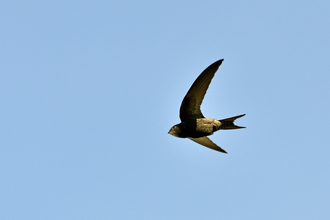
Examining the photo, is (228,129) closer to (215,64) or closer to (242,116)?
(242,116)

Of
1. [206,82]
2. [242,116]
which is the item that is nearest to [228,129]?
[242,116]

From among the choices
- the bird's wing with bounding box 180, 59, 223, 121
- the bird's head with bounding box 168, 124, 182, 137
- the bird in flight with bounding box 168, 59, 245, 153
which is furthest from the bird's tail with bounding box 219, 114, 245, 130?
the bird's head with bounding box 168, 124, 182, 137

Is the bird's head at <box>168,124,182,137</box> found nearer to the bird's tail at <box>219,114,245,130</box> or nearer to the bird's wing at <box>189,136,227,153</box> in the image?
the bird's tail at <box>219,114,245,130</box>

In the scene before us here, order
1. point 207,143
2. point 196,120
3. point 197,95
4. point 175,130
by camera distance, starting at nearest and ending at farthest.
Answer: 1. point 197,95
2. point 196,120
3. point 175,130
4. point 207,143

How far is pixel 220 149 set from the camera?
15125 mm

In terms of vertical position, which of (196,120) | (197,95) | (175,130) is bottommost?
(175,130)

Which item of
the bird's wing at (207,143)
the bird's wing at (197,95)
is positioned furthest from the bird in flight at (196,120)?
the bird's wing at (207,143)

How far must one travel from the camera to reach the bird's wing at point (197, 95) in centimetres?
1288

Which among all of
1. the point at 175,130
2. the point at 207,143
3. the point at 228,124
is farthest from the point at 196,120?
the point at 207,143

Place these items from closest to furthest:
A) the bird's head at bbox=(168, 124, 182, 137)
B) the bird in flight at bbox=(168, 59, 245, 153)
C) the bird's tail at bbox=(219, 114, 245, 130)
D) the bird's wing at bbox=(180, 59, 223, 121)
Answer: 1. the bird's wing at bbox=(180, 59, 223, 121)
2. the bird in flight at bbox=(168, 59, 245, 153)
3. the bird's tail at bbox=(219, 114, 245, 130)
4. the bird's head at bbox=(168, 124, 182, 137)

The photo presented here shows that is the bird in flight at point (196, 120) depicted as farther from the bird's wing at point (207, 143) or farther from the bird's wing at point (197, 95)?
the bird's wing at point (207, 143)

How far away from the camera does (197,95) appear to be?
1327cm

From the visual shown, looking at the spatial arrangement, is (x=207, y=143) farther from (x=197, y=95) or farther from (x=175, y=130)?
(x=197, y=95)

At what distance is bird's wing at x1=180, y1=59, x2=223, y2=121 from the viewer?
42.2 ft
